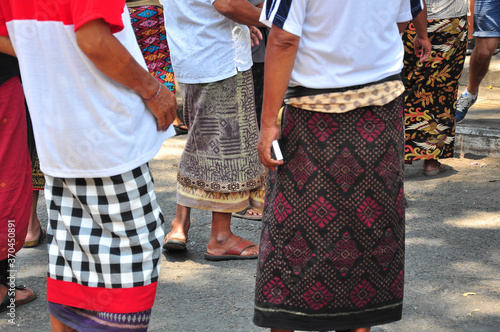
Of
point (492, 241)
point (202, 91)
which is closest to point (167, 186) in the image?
point (202, 91)

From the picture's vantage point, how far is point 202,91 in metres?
3.71

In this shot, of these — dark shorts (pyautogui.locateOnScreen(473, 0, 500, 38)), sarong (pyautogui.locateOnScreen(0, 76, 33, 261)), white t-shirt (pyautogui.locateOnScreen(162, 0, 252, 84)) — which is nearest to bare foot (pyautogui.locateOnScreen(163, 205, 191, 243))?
white t-shirt (pyautogui.locateOnScreen(162, 0, 252, 84))

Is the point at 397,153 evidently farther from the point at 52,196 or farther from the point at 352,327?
the point at 52,196

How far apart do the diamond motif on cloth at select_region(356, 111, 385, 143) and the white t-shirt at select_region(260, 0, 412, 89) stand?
13cm

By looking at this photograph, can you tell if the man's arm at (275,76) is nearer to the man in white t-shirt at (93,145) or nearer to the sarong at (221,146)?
the man in white t-shirt at (93,145)

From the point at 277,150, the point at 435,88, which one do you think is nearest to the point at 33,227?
the point at 277,150

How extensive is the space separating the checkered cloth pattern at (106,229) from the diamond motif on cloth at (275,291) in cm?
45

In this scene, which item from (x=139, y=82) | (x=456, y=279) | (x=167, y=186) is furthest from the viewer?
(x=167, y=186)

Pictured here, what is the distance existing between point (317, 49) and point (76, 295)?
1.21 metres

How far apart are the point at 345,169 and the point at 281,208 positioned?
28cm

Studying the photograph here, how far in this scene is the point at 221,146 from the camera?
3.75 m

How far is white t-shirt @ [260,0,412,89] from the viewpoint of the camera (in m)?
2.31

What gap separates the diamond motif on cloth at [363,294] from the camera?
2.56 metres

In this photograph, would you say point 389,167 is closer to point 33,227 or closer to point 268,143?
point 268,143
